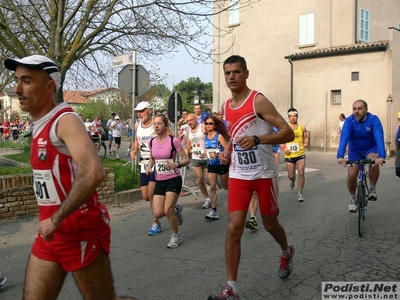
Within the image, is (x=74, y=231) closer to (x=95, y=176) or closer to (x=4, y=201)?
(x=95, y=176)

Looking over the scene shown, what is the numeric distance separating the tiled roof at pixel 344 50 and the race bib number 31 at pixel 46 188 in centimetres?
2214

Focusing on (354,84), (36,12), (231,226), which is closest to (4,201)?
(231,226)

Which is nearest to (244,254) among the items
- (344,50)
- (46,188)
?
(46,188)

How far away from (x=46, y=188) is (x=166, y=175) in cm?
370

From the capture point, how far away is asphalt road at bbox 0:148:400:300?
4426mm

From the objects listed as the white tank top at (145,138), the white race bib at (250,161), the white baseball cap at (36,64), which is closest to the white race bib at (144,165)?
the white tank top at (145,138)

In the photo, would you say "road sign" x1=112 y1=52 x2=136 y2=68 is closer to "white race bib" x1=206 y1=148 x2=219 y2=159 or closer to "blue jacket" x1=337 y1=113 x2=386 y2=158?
"white race bib" x1=206 y1=148 x2=219 y2=159

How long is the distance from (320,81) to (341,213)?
58.4 feet

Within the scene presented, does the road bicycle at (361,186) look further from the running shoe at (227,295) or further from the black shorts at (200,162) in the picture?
the running shoe at (227,295)

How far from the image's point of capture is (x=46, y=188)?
252cm

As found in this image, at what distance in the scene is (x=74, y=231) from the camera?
8.08ft

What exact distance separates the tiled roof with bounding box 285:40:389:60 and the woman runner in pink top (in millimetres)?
18551

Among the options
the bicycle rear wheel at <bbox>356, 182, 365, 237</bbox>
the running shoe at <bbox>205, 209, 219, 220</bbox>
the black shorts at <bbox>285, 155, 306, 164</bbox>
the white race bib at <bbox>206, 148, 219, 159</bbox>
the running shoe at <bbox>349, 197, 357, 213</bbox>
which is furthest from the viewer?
the black shorts at <bbox>285, 155, 306, 164</bbox>

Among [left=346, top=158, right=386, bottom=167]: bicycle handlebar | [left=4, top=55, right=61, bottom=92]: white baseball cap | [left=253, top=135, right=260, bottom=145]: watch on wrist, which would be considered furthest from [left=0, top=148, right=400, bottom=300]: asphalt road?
[left=4, top=55, right=61, bottom=92]: white baseball cap
